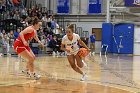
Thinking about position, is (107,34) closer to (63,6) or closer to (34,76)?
(63,6)

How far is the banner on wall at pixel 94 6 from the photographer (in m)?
36.6

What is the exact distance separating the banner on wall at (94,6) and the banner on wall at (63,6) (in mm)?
2048

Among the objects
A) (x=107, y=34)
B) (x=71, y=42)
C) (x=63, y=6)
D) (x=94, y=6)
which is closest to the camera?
(x=71, y=42)

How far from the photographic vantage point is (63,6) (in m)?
37.1

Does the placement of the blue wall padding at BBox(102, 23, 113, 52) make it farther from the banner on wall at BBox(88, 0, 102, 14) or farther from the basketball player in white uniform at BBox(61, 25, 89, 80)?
the basketball player in white uniform at BBox(61, 25, 89, 80)

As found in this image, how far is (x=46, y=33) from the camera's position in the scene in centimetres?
2947

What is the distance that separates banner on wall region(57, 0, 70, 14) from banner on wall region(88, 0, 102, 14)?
2048 millimetres

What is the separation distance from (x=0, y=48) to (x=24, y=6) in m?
7.85

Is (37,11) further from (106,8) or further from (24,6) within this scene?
(106,8)

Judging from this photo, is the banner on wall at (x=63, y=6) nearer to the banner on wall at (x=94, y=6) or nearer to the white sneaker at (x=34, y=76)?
the banner on wall at (x=94, y=6)

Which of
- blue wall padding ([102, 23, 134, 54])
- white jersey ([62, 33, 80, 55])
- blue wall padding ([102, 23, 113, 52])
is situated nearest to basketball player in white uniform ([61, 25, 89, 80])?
white jersey ([62, 33, 80, 55])

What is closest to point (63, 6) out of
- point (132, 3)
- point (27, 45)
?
point (132, 3)

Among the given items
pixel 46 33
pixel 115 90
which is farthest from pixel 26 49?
pixel 46 33

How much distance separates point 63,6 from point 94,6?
290 centimetres
